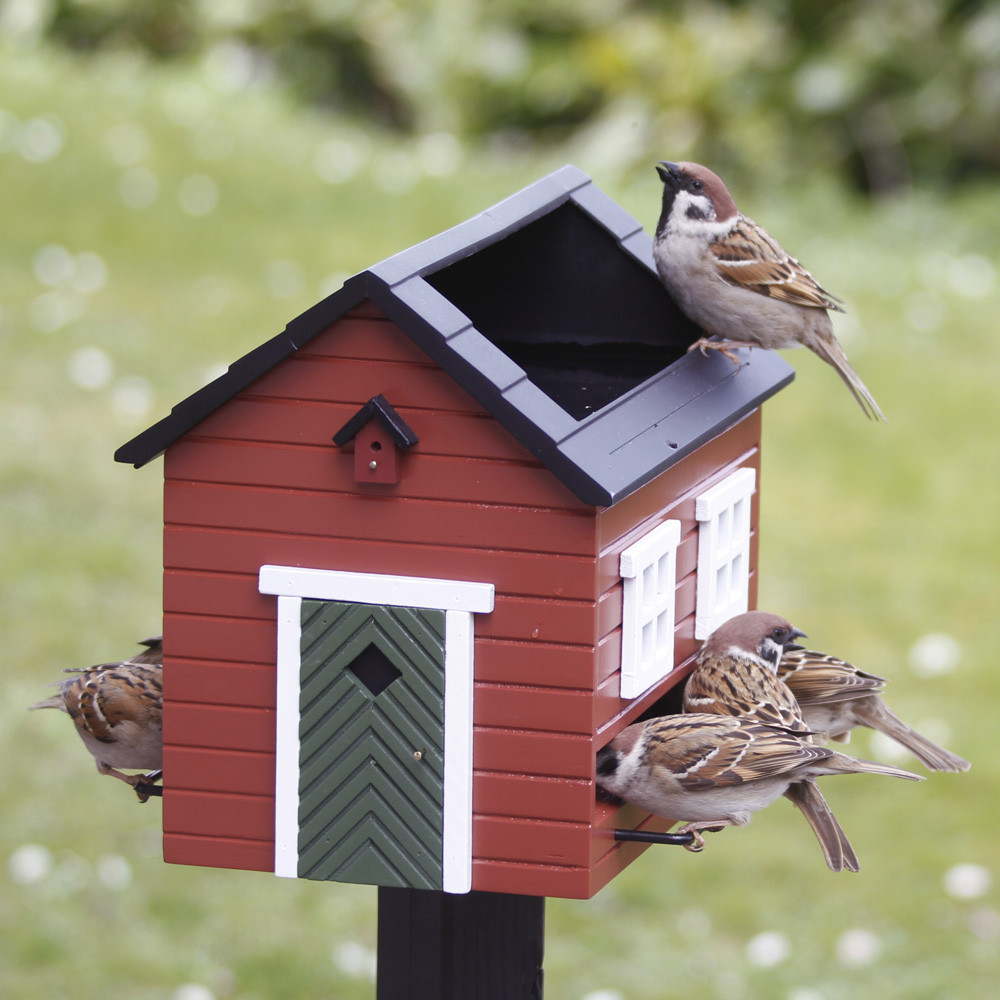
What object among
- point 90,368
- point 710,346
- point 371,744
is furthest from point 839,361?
point 90,368

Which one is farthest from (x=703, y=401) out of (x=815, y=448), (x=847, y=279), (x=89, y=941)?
(x=847, y=279)

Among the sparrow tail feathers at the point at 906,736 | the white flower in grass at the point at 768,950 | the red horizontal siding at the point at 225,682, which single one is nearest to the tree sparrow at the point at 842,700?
the sparrow tail feathers at the point at 906,736

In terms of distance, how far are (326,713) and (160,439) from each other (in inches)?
18.0

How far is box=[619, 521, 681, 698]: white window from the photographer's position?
258 centimetres

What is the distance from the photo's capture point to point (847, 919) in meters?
5.02

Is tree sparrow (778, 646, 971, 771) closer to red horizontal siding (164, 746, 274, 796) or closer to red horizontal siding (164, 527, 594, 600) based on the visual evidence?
red horizontal siding (164, 527, 594, 600)

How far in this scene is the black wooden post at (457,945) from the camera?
9.23 ft

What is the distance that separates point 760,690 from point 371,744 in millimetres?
616

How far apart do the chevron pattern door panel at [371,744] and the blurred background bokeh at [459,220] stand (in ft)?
6.93

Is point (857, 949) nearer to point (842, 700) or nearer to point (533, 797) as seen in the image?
point (842, 700)

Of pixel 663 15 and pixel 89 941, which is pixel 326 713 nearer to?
pixel 89 941

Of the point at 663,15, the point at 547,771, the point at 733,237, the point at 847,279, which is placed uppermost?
the point at 663,15

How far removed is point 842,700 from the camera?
2982 mm

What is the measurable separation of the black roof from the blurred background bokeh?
4.06 feet
